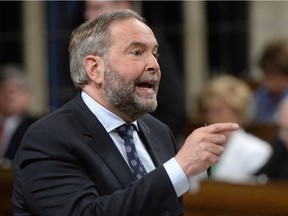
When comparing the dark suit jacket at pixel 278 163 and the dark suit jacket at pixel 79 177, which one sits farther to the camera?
the dark suit jacket at pixel 278 163

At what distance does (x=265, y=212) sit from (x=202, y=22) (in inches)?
176

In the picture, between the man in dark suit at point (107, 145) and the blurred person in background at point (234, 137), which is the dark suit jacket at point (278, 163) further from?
the man in dark suit at point (107, 145)

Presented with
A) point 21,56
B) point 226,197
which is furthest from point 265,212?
point 21,56

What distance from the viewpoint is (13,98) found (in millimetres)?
7367

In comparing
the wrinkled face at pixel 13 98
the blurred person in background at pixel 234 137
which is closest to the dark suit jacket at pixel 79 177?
the blurred person in background at pixel 234 137

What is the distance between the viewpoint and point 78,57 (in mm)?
3258

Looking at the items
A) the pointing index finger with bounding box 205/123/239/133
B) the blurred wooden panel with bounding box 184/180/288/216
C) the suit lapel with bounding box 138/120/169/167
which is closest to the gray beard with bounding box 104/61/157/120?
the suit lapel with bounding box 138/120/169/167

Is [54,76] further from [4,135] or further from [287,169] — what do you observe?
[287,169]

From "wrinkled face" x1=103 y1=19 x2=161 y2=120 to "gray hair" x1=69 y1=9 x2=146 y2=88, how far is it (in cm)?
3

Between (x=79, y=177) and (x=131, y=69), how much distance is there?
389 mm

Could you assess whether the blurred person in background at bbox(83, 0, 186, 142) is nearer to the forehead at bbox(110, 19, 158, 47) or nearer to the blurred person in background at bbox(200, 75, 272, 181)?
the blurred person in background at bbox(200, 75, 272, 181)

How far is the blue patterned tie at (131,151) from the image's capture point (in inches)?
127

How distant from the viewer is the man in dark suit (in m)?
2.99

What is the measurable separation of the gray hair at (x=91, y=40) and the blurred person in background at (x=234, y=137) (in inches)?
97.8
